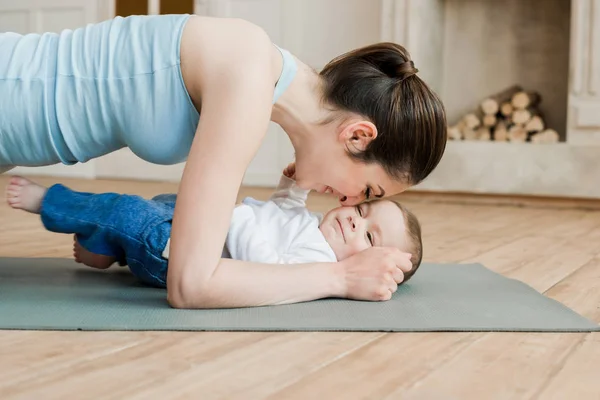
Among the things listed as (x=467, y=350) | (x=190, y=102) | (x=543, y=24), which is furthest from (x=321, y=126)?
(x=543, y=24)

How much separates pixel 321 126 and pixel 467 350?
1.67 feet

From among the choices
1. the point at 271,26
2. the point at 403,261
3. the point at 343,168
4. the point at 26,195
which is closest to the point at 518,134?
the point at 271,26

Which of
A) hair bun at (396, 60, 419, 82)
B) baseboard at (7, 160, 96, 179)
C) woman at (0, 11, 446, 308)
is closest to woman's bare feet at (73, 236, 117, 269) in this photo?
woman at (0, 11, 446, 308)

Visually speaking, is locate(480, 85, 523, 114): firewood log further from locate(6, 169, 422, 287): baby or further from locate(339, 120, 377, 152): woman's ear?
locate(339, 120, 377, 152): woman's ear

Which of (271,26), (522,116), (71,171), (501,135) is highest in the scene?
(271,26)

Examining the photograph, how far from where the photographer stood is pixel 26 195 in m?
1.79

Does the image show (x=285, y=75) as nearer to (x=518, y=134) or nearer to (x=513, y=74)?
(x=518, y=134)

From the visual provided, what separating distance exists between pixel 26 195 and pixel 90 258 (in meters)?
0.21

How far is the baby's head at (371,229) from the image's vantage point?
5.81 ft

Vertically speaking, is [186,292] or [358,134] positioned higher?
[358,134]

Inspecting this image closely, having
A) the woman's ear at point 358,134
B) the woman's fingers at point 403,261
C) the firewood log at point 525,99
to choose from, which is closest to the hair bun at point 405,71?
the woman's ear at point 358,134

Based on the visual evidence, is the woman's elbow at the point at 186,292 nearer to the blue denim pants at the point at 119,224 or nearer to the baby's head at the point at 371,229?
the blue denim pants at the point at 119,224

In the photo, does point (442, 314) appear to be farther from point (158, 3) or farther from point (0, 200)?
point (158, 3)

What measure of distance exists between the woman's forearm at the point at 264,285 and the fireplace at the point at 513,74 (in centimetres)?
297
